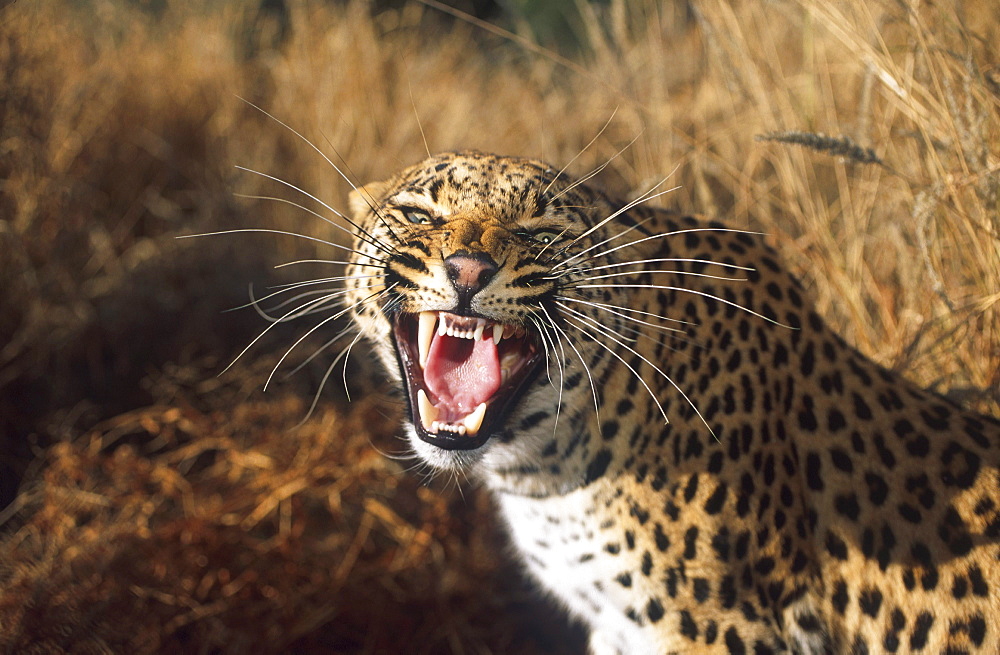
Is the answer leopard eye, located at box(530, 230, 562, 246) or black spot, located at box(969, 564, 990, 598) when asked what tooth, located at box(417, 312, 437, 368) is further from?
black spot, located at box(969, 564, 990, 598)

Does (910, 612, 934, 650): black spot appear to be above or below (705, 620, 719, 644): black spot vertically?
above

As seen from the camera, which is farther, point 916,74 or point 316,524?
point 316,524

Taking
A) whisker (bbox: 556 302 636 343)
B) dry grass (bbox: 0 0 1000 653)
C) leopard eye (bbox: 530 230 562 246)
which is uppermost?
leopard eye (bbox: 530 230 562 246)

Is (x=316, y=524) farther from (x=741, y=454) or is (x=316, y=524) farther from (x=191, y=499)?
(x=741, y=454)

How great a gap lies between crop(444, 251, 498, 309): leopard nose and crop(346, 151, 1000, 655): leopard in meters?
0.10

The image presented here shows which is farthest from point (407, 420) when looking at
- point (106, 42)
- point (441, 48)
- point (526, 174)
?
point (441, 48)

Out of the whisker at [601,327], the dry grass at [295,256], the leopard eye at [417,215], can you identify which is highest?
the leopard eye at [417,215]

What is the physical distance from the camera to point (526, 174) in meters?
2.49

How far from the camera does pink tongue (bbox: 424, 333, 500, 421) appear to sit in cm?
247

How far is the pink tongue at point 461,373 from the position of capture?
2467 millimetres

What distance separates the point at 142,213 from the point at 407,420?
3590 millimetres

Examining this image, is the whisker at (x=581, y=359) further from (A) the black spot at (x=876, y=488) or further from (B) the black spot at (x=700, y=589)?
(A) the black spot at (x=876, y=488)

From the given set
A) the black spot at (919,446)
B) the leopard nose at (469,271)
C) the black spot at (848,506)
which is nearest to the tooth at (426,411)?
the leopard nose at (469,271)

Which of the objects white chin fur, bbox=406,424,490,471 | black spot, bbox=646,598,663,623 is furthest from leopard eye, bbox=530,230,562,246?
black spot, bbox=646,598,663,623
